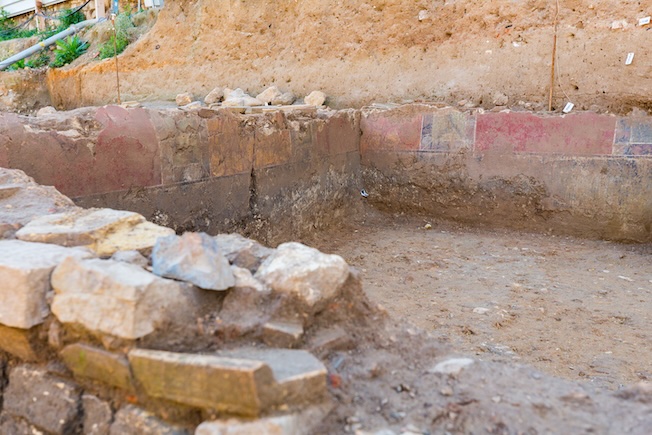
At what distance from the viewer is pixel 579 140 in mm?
5559

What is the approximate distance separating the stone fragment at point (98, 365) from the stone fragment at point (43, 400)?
3.1 inches

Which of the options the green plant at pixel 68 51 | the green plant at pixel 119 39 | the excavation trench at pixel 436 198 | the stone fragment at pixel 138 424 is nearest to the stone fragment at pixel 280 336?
the stone fragment at pixel 138 424

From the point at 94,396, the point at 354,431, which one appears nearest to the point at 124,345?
the point at 94,396

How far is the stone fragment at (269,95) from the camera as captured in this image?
8.23m

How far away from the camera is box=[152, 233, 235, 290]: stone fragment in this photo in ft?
5.53

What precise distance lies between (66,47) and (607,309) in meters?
11.9

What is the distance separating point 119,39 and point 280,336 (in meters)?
11.2

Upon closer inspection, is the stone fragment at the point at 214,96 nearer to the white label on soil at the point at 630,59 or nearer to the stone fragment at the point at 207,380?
the white label on soil at the point at 630,59

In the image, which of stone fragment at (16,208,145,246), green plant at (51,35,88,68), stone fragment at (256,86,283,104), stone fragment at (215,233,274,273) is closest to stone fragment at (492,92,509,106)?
stone fragment at (256,86,283,104)

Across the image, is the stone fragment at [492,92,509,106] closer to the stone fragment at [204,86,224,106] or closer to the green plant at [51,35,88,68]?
the stone fragment at [204,86,224,106]

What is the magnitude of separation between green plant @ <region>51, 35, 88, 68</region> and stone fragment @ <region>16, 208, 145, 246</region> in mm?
11126

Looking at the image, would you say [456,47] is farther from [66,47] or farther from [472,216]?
[66,47]

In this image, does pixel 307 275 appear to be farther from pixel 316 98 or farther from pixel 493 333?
pixel 316 98

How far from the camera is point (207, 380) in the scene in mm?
1417
